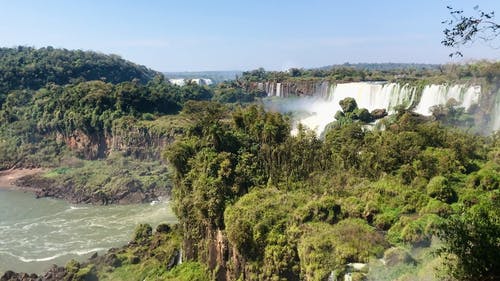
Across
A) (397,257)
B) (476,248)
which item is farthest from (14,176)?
(476,248)

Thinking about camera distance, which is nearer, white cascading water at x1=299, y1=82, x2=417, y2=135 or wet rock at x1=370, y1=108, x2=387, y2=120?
wet rock at x1=370, y1=108, x2=387, y2=120

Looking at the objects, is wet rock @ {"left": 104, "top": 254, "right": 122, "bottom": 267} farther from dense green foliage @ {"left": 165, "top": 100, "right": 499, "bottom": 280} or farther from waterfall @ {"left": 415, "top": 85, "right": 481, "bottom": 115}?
waterfall @ {"left": 415, "top": 85, "right": 481, "bottom": 115}

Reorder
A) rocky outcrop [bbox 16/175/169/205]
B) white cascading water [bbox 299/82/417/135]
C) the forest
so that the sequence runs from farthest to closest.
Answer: rocky outcrop [bbox 16/175/169/205] < white cascading water [bbox 299/82/417/135] < the forest

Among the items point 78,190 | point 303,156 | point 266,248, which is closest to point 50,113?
point 78,190

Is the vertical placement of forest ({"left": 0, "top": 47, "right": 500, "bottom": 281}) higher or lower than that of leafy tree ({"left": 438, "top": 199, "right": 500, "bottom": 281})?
lower

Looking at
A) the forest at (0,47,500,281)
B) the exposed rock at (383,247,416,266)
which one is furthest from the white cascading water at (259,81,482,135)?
the exposed rock at (383,247,416,266)

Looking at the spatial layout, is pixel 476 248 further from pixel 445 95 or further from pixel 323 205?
pixel 445 95
